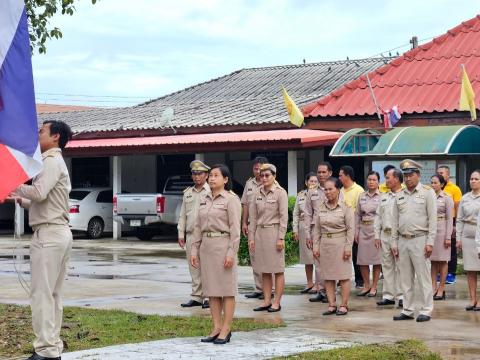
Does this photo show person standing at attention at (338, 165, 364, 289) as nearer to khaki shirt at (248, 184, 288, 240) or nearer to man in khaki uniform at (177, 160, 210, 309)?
khaki shirt at (248, 184, 288, 240)

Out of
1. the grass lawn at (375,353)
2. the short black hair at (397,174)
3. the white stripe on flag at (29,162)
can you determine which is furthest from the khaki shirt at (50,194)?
the short black hair at (397,174)

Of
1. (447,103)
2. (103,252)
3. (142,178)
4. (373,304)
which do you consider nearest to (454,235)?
(373,304)

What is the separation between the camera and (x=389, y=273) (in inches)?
545

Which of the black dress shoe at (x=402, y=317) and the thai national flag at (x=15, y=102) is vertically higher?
the thai national flag at (x=15, y=102)

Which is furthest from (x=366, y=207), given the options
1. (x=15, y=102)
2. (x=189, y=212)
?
(x=15, y=102)

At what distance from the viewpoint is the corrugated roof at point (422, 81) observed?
2214 centimetres

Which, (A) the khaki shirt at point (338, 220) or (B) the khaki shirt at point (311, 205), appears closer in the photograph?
(A) the khaki shirt at point (338, 220)

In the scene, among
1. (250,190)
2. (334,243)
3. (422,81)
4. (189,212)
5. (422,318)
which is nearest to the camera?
(422,318)

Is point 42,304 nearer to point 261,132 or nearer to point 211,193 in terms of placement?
point 211,193

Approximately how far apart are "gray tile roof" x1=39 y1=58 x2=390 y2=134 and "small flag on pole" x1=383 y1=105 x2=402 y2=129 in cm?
494

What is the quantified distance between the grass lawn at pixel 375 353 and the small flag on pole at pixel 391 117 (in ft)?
40.3

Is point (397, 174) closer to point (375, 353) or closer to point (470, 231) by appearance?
point (470, 231)

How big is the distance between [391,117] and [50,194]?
46.1 ft

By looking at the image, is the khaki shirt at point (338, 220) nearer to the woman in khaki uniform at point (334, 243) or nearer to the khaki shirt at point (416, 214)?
the woman in khaki uniform at point (334, 243)
